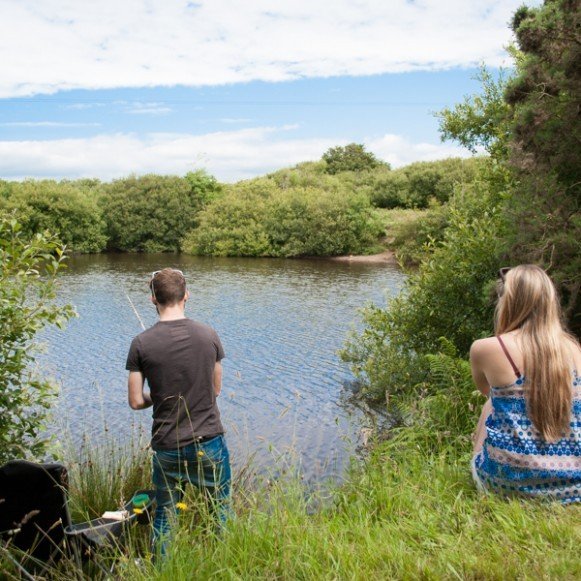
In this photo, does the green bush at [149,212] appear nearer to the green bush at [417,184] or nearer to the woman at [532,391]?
the green bush at [417,184]

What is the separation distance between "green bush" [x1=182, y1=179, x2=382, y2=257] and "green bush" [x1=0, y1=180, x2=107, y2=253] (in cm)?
794

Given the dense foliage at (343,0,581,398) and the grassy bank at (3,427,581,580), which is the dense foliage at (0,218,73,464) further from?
the dense foliage at (343,0,581,398)

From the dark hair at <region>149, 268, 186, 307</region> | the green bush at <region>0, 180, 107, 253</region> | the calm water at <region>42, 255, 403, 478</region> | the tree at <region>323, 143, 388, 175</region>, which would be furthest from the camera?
the tree at <region>323, 143, 388, 175</region>

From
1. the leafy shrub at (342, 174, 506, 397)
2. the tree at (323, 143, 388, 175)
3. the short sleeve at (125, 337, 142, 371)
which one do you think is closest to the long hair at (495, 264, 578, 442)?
the short sleeve at (125, 337, 142, 371)

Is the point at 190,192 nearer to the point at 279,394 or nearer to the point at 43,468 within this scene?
the point at 279,394

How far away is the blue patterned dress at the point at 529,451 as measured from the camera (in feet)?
10.6

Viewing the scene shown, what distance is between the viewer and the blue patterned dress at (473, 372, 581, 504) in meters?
3.24

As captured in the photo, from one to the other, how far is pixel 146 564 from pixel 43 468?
0.81 metres

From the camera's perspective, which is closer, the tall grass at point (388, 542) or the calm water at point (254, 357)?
the tall grass at point (388, 542)

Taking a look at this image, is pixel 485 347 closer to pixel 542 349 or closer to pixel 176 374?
pixel 542 349

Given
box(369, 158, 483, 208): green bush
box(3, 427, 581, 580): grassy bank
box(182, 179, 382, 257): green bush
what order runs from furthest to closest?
1. box(369, 158, 483, 208): green bush
2. box(182, 179, 382, 257): green bush
3. box(3, 427, 581, 580): grassy bank

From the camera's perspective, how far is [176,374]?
12.0 feet

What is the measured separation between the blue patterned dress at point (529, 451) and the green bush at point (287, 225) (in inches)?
1787

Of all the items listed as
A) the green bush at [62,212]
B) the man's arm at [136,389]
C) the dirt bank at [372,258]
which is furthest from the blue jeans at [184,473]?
the green bush at [62,212]
